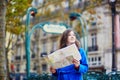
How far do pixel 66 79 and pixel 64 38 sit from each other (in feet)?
2.25

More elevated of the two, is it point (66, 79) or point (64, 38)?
point (64, 38)

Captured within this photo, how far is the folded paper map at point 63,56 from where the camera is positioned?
6.75m

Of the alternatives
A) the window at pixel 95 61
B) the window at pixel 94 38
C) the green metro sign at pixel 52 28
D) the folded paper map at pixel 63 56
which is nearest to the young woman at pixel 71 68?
the folded paper map at pixel 63 56

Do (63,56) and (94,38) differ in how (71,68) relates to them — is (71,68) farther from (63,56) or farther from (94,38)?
(94,38)

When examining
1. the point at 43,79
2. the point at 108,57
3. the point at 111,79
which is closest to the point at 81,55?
the point at 111,79

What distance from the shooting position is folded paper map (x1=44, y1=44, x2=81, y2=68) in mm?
6754

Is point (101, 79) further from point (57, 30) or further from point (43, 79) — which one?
point (57, 30)

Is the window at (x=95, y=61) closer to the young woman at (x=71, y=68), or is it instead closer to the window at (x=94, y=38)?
the window at (x=94, y=38)

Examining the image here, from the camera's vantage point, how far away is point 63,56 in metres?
6.91

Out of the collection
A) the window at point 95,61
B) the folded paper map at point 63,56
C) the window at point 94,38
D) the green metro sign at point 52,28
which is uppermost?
the window at point 94,38

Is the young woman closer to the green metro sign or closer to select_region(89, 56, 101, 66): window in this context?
the green metro sign

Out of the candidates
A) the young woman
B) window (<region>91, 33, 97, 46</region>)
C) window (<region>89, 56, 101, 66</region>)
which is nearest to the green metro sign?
the young woman

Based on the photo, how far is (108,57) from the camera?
1799 inches

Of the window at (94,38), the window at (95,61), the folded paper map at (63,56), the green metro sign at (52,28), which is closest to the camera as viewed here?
the folded paper map at (63,56)
